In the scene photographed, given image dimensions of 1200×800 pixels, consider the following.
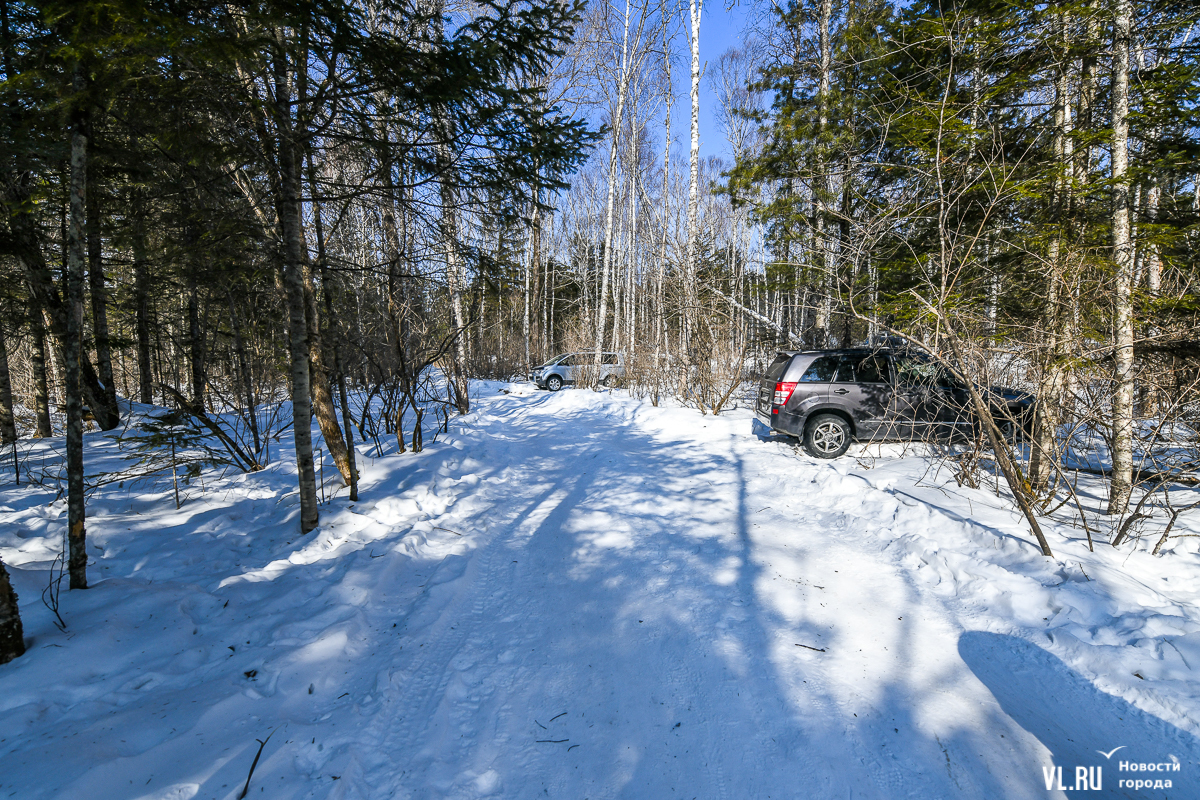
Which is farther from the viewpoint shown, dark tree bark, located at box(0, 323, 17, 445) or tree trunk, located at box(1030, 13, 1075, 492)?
dark tree bark, located at box(0, 323, 17, 445)

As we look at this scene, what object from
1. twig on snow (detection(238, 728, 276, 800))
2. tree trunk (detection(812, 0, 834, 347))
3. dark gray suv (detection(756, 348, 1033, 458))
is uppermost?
tree trunk (detection(812, 0, 834, 347))

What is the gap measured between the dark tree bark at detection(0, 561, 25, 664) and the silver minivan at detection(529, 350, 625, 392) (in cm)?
1476

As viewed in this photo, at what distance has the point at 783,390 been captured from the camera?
23.8ft

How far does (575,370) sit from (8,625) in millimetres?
15737

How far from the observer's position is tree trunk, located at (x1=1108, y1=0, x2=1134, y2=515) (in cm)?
420

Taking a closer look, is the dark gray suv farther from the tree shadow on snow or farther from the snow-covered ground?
the tree shadow on snow

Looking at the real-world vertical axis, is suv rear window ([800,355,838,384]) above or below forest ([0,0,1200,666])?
below

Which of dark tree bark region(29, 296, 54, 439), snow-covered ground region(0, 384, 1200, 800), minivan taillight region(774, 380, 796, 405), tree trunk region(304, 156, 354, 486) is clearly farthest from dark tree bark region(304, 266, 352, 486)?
dark tree bark region(29, 296, 54, 439)

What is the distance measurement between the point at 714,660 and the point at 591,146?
496 centimetres

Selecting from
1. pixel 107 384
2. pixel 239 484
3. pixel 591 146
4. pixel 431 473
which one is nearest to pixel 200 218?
pixel 239 484

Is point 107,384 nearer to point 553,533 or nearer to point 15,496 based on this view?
point 15,496

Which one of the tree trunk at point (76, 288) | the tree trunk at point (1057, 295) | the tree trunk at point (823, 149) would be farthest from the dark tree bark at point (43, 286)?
the tree trunk at point (823, 149)

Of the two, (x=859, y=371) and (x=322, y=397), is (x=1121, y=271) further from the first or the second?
(x=322, y=397)
